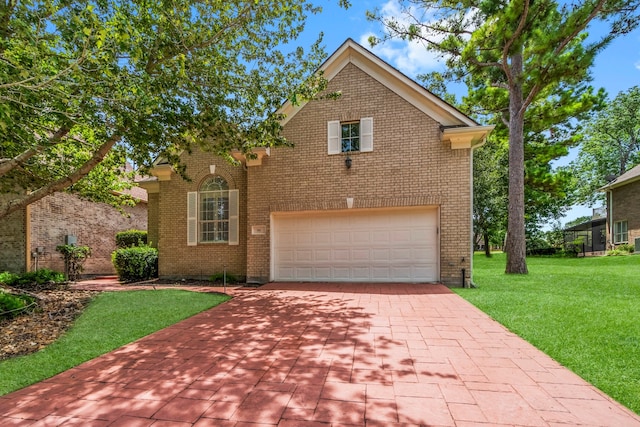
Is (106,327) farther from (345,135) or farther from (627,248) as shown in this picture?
(627,248)

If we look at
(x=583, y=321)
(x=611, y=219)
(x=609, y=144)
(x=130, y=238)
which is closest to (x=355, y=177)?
(x=583, y=321)

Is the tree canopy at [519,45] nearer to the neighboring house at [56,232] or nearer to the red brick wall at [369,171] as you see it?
the red brick wall at [369,171]

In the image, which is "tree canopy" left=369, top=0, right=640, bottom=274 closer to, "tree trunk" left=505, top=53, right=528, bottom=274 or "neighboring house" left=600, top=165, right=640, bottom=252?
"tree trunk" left=505, top=53, right=528, bottom=274

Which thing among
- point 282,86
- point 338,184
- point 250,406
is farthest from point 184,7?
point 250,406

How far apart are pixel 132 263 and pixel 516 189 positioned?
44.3 feet

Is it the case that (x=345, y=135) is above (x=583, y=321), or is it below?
above

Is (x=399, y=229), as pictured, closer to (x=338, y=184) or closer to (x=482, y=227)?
(x=338, y=184)

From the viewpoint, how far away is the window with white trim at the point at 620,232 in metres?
18.4

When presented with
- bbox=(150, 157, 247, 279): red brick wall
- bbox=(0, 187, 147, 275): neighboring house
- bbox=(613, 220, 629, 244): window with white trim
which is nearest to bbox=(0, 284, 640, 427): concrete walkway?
bbox=(150, 157, 247, 279): red brick wall

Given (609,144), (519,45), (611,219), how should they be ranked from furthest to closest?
1. (609,144)
2. (611,219)
3. (519,45)

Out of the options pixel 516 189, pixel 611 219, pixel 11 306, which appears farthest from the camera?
pixel 611 219

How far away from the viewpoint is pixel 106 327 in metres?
4.85

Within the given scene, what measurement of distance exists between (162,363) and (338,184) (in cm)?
644

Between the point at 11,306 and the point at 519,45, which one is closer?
the point at 11,306
